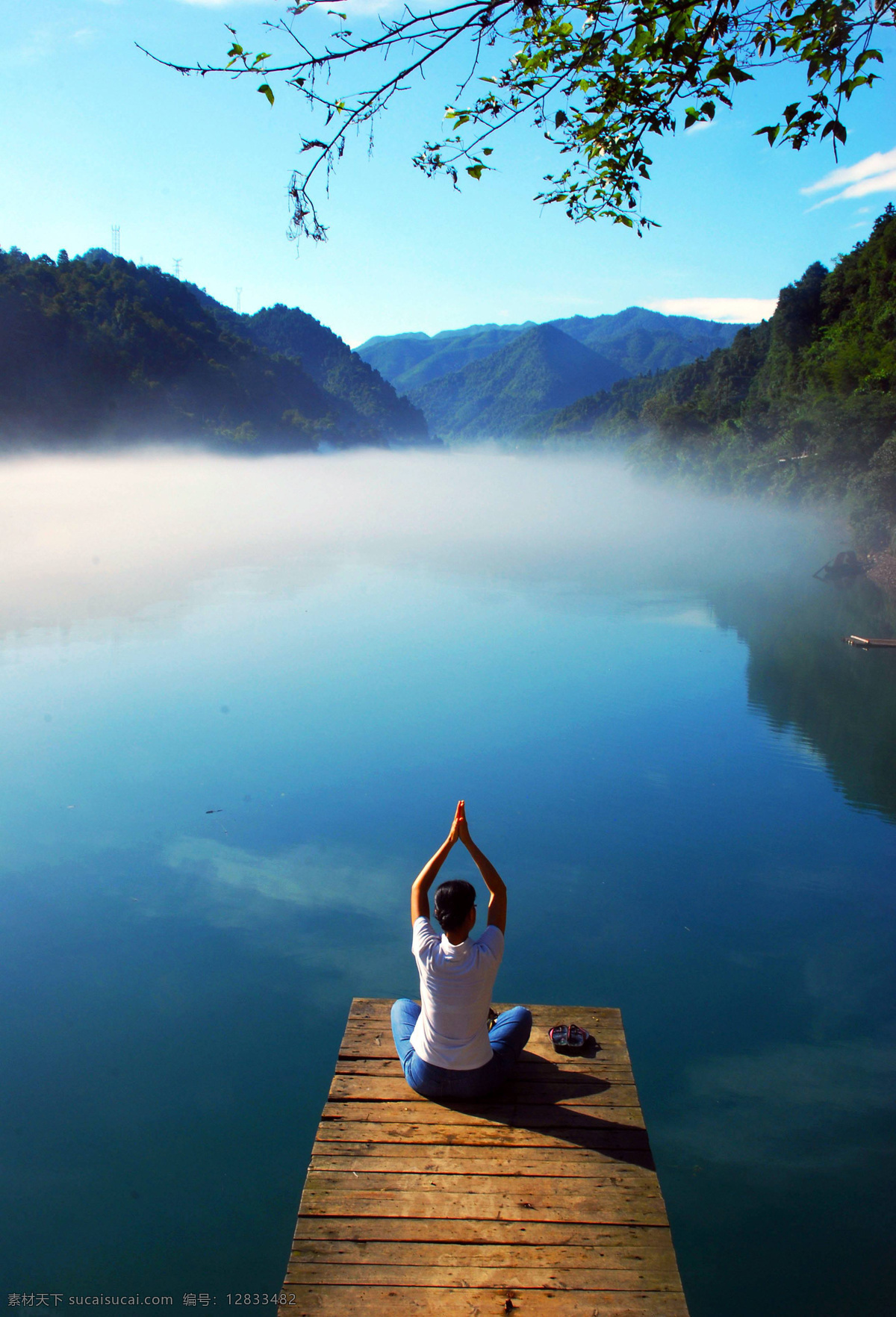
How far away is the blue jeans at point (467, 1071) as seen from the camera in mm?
2711

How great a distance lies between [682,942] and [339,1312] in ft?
10.5

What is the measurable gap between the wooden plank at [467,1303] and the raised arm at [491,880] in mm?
981

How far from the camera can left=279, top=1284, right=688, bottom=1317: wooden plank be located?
2031 mm

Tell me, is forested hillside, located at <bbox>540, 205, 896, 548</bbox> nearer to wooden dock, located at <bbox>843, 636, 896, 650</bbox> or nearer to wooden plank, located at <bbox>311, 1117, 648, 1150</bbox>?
wooden dock, located at <bbox>843, 636, 896, 650</bbox>

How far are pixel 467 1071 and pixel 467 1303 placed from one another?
69 centimetres

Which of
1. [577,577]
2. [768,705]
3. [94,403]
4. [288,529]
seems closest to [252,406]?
[94,403]

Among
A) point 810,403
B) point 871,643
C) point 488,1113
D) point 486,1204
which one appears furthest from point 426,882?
point 810,403

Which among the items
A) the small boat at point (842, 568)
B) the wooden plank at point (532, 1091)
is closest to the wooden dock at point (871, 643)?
the small boat at point (842, 568)

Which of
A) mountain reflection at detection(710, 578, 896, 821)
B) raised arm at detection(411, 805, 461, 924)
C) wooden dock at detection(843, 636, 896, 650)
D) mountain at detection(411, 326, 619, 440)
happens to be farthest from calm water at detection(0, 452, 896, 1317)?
mountain at detection(411, 326, 619, 440)

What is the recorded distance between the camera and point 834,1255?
3074 mm

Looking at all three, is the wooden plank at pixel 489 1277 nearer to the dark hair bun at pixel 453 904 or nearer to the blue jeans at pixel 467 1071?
the blue jeans at pixel 467 1071

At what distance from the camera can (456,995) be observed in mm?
2631

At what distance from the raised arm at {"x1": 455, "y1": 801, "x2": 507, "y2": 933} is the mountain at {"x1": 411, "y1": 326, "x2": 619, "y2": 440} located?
15226cm

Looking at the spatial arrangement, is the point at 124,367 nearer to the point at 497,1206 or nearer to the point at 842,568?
the point at 842,568
